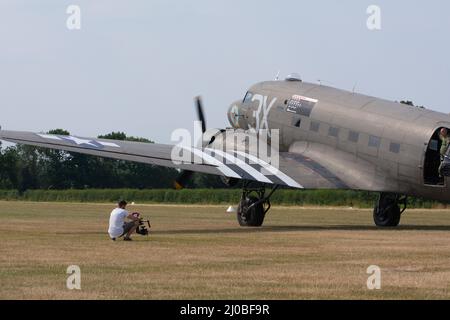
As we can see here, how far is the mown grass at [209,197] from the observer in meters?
66.2

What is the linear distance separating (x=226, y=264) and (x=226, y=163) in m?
12.8

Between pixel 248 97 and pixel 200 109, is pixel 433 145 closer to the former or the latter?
pixel 248 97

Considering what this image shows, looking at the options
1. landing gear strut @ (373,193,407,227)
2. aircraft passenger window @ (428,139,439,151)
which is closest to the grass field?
aircraft passenger window @ (428,139,439,151)

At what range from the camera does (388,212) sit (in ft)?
113

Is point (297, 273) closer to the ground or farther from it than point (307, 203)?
farther from it

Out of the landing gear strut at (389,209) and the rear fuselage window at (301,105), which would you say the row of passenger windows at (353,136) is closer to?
the rear fuselage window at (301,105)

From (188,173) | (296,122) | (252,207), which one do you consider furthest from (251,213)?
(296,122)

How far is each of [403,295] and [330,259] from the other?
5.76 m

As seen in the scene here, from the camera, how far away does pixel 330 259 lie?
2072cm

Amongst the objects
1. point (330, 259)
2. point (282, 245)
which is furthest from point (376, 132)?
point (330, 259)

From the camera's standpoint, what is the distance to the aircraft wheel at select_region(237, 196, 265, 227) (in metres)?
33.7
